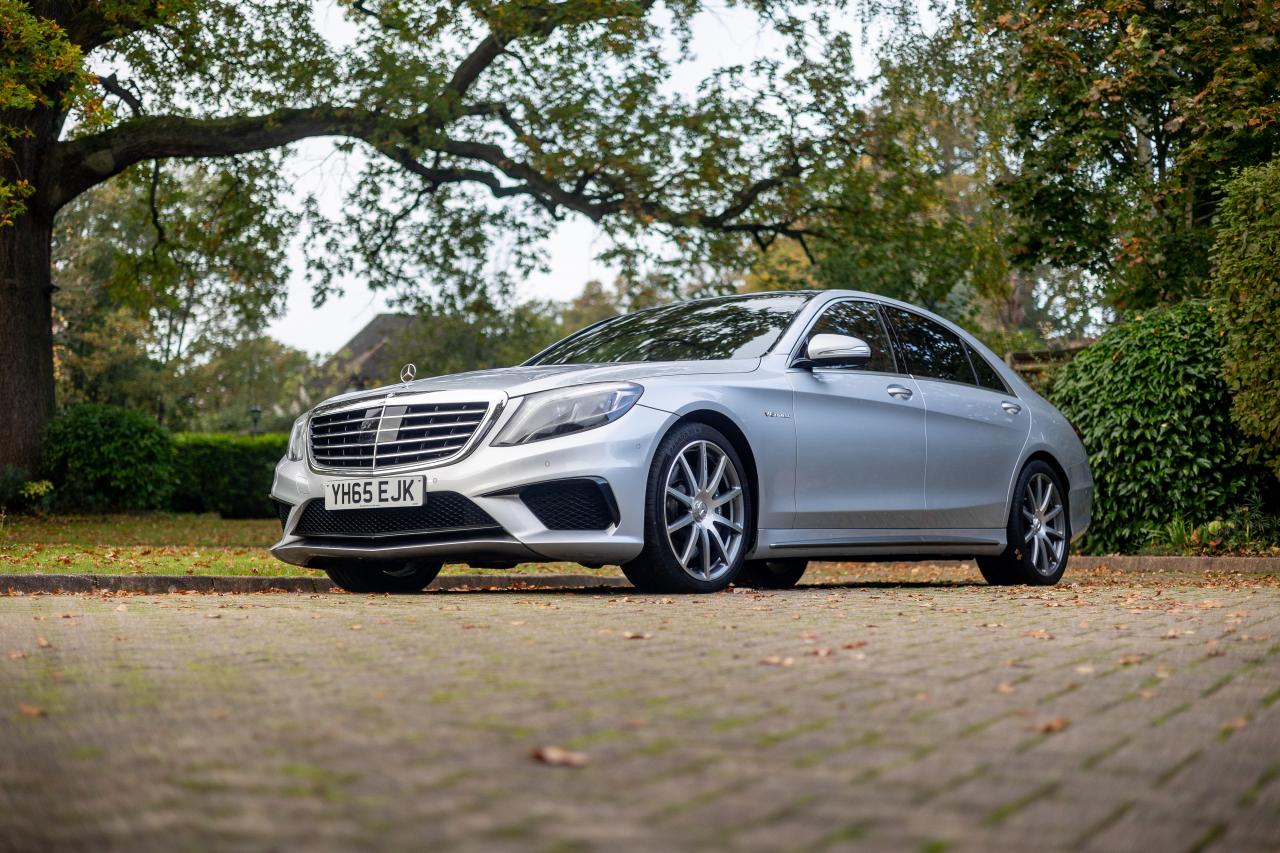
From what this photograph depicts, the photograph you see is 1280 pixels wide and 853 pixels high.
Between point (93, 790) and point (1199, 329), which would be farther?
point (1199, 329)

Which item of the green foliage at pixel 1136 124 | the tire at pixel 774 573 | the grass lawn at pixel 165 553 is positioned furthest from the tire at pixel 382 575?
the green foliage at pixel 1136 124

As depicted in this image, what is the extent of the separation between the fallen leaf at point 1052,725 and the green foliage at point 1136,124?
36.6 ft

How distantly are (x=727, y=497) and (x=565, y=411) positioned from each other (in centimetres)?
100

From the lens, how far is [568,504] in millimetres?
6891

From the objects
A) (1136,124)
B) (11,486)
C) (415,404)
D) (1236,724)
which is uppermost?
(1136,124)

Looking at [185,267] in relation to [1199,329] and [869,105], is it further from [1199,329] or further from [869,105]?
[1199,329]

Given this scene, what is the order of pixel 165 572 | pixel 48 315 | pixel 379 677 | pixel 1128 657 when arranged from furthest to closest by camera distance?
pixel 48 315
pixel 165 572
pixel 1128 657
pixel 379 677

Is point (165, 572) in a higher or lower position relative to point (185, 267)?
lower

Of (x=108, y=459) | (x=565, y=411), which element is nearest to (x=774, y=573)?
(x=565, y=411)

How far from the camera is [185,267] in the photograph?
78.6ft

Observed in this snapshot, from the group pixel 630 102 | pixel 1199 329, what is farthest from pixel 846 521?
pixel 630 102

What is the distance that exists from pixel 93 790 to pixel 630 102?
1773 cm

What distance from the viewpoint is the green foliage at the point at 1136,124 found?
13.7m

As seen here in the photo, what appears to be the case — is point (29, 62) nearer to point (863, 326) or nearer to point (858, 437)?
point (863, 326)
